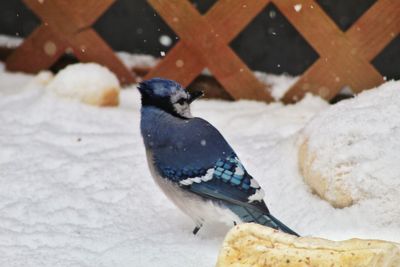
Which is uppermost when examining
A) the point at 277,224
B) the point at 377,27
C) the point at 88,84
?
the point at 88,84

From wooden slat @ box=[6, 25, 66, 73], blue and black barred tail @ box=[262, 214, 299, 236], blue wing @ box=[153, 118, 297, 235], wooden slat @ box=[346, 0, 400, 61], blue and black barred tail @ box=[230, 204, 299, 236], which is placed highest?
wooden slat @ box=[6, 25, 66, 73]

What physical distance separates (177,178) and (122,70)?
145 centimetres

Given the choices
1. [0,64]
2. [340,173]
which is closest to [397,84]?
[340,173]

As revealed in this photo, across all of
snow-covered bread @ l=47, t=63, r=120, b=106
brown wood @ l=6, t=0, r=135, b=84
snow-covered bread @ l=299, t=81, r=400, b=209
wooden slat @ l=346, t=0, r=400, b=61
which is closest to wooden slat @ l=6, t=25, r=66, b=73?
brown wood @ l=6, t=0, r=135, b=84

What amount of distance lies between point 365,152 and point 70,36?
1698 mm

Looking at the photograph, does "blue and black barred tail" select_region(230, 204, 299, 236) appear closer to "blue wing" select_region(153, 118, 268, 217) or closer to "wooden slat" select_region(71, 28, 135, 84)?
"blue wing" select_region(153, 118, 268, 217)

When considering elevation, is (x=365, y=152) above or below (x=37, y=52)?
below

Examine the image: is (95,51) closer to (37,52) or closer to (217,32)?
(37,52)

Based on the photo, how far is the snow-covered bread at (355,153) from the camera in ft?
8.44

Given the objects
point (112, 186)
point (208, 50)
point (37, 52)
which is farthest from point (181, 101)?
point (37, 52)

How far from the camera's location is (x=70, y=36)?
383 cm

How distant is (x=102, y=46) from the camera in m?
3.82

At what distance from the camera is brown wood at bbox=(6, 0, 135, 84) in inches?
149

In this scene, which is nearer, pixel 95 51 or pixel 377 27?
pixel 377 27
